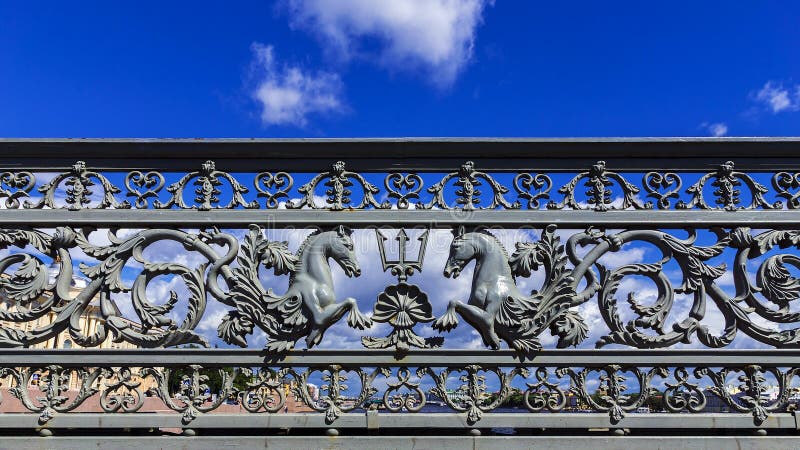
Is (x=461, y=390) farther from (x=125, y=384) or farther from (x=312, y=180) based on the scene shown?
(x=125, y=384)

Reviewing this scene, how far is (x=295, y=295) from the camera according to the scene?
374 centimetres

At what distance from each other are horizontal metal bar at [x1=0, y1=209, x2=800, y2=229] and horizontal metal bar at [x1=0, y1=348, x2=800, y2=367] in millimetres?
798

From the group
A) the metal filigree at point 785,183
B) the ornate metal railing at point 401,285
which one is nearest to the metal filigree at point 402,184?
the ornate metal railing at point 401,285

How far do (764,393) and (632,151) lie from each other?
171 centimetres

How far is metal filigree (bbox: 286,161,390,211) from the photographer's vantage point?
3908mm

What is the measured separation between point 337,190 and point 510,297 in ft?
4.27

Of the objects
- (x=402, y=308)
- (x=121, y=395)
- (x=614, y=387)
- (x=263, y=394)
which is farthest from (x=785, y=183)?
(x=121, y=395)

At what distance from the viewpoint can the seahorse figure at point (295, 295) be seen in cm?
370

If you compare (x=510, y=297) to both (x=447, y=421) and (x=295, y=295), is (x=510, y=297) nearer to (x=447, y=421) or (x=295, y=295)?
(x=447, y=421)

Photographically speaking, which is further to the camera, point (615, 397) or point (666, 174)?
point (666, 174)

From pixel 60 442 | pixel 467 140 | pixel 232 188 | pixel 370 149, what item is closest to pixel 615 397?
pixel 467 140

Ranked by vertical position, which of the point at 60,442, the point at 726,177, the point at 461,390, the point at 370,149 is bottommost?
the point at 60,442

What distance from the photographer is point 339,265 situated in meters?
3.84

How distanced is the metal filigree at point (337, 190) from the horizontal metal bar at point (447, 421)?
1.31 metres
